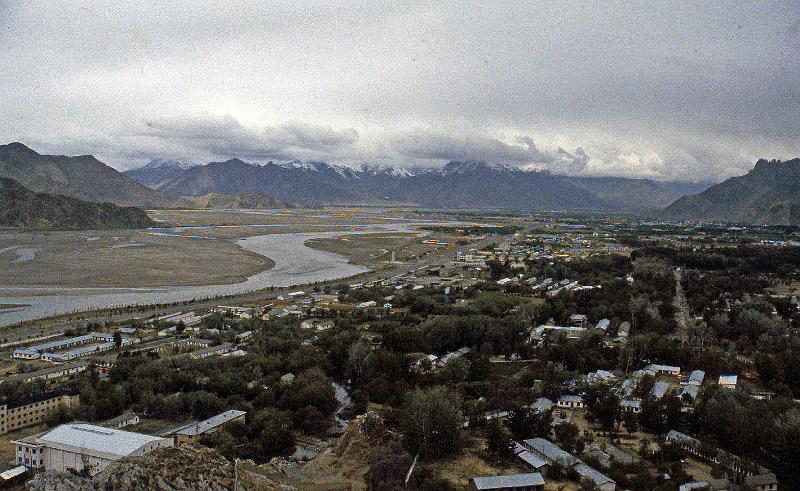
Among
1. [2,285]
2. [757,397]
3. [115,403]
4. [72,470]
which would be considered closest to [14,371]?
[115,403]

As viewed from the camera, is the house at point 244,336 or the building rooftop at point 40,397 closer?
the building rooftop at point 40,397

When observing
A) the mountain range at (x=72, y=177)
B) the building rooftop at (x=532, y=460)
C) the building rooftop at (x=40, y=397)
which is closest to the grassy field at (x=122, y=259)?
the building rooftop at (x=40, y=397)

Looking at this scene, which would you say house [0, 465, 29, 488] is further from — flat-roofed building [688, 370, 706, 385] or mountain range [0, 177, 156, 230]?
mountain range [0, 177, 156, 230]

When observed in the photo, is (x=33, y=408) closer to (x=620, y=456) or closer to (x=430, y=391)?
(x=430, y=391)

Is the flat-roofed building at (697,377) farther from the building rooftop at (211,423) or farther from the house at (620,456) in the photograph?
the building rooftop at (211,423)

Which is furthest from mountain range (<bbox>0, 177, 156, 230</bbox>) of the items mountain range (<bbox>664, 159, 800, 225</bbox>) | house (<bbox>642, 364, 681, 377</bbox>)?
mountain range (<bbox>664, 159, 800, 225</bbox>)

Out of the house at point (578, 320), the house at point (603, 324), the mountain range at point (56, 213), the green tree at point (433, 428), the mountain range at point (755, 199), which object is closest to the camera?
the green tree at point (433, 428)
